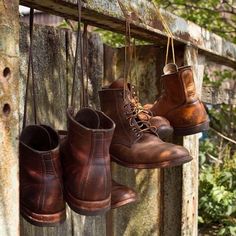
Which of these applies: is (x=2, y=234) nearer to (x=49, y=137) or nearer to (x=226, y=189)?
(x=49, y=137)

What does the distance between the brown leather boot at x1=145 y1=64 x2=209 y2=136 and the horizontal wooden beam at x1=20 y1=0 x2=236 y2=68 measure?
219mm

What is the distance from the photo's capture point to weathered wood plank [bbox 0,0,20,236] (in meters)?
1.09

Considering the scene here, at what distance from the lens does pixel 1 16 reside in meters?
1.08

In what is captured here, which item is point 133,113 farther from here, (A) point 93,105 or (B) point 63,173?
(A) point 93,105

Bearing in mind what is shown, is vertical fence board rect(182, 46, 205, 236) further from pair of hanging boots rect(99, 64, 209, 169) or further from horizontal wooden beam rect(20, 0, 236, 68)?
pair of hanging boots rect(99, 64, 209, 169)

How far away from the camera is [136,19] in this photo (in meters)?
1.78

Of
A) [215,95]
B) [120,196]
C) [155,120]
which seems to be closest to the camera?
[120,196]

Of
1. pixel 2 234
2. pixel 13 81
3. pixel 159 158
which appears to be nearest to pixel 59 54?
pixel 159 158

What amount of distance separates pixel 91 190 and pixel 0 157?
27cm

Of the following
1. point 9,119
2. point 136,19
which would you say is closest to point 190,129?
point 136,19

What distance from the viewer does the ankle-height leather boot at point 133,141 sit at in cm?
150

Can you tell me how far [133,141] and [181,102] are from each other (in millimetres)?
335

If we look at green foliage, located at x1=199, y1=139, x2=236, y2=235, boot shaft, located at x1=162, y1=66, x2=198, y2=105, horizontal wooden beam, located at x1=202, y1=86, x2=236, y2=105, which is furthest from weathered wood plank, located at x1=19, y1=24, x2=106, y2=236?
green foliage, located at x1=199, y1=139, x2=236, y2=235

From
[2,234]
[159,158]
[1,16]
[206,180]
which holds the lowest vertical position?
[206,180]
